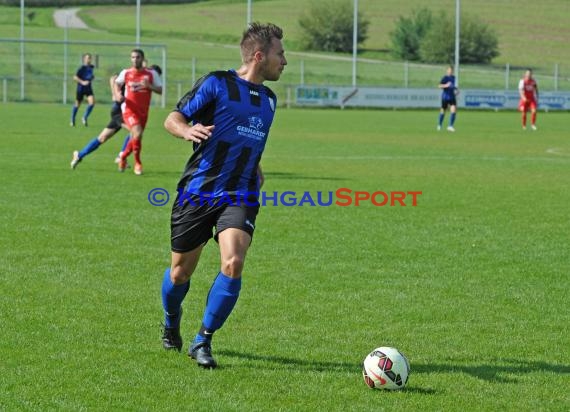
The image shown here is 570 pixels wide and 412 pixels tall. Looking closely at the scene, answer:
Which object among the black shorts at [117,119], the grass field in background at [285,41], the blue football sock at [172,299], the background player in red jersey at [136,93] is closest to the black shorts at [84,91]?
the grass field in background at [285,41]

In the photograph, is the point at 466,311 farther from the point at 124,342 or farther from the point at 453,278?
the point at 124,342

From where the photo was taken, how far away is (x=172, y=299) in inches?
251

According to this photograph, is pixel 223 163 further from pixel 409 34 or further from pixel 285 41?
pixel 285 41

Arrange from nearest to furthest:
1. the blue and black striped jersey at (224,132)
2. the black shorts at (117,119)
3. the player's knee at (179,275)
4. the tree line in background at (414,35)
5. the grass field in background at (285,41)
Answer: the blue and black striped jersey at (224,132), the player's knee at (179,275), the black shorts at (117,119), the grass field in background at (285,41), the tree line in background at (414,35)

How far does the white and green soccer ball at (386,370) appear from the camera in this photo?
222 inches

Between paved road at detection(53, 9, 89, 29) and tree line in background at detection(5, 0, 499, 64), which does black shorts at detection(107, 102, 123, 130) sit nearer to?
tree line in background at detection(5, 0, 499, 64)

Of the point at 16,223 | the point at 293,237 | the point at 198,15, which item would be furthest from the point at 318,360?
the point at 198,15

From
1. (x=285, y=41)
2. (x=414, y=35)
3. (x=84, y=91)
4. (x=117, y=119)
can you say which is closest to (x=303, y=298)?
(x=117, y=119)

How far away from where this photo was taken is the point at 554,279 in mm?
8953

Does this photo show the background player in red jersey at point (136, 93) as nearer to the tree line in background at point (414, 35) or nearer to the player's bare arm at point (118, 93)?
the player's bare arm at point (118, 93)

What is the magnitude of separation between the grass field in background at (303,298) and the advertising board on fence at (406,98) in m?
29.8

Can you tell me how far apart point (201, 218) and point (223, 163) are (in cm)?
34

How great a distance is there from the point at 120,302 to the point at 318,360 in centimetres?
203

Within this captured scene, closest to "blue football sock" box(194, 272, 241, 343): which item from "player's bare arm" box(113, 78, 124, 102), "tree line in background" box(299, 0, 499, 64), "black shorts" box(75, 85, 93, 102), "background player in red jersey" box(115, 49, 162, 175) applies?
"background player in red jersey" box(115, 49, 162, 175)
